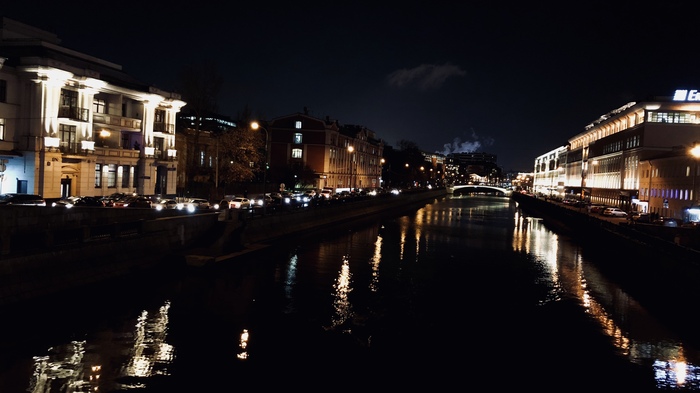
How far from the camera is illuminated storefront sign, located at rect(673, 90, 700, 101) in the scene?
90.2m

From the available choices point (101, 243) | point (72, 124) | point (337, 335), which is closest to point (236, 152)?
point (72, 124)

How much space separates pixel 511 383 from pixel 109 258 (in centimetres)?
1775

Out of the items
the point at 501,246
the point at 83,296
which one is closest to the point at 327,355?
the point at 83,296

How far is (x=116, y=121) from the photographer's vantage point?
188ft

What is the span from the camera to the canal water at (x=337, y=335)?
54.0ft

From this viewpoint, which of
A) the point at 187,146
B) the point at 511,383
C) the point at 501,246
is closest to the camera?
the point at 511,383

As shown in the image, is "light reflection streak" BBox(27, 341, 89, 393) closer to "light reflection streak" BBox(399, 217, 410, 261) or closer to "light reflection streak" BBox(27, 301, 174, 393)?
"light reflection streak" BBox(27, 301, 174, 393)

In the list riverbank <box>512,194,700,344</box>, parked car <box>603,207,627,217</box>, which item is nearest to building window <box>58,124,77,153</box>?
riverbank <box>512,194,700,344</box>

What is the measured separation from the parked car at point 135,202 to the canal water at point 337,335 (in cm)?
1169

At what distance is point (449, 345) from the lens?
2017cm

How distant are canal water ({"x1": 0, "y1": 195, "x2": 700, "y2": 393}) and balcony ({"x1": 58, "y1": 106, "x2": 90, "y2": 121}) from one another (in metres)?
24.2

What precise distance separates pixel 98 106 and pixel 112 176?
22.4 feet

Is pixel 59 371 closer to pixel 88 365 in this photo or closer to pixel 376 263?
pixel 88 365

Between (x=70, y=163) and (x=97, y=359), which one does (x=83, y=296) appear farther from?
(x=70, y=163)
